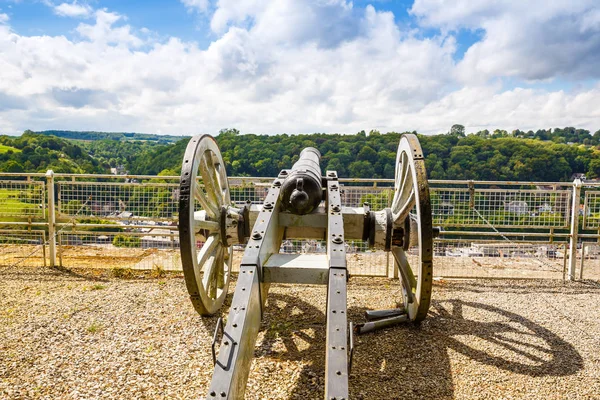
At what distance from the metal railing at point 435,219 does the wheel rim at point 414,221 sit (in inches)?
72.6

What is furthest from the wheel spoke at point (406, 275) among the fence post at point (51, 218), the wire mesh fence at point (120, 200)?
the fence post at point (51, 218)

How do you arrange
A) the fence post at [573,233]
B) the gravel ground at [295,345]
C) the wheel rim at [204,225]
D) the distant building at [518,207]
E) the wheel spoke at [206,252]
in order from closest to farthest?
the gravel ground at [295,345] < the wheel rim at [204,225] < the wheel spoke at [206,252] < the fence post at [573,233] < the distant building at [518,207]

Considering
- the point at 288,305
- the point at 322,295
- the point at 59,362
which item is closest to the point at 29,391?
the point at 59,362

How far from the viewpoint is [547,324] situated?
18.8 ft

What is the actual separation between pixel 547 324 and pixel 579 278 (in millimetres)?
3090

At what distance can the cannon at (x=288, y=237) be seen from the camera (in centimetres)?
Result: 308

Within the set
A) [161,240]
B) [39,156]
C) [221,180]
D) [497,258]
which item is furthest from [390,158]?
[39,156]

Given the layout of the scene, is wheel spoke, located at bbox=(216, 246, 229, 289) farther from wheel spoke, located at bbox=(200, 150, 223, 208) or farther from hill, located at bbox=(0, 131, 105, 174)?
hill, located at bbox=(0, 131, 105, 174)

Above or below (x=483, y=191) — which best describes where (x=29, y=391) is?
below

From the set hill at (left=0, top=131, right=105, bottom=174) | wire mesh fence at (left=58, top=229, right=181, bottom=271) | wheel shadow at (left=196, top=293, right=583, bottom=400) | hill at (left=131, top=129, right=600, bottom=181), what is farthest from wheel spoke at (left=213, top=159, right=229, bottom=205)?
hill at (left=0, top=131, right=105, bottom=174)

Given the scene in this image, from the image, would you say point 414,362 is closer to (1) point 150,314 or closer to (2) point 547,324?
(2) point 547,324

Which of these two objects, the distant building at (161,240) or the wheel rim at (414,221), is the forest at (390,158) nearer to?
the distant building at (161,240)

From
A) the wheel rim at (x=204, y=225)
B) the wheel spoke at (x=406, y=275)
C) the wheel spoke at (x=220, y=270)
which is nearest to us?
the wheel rim at (x=204, y=225)

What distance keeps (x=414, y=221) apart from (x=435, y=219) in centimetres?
288
